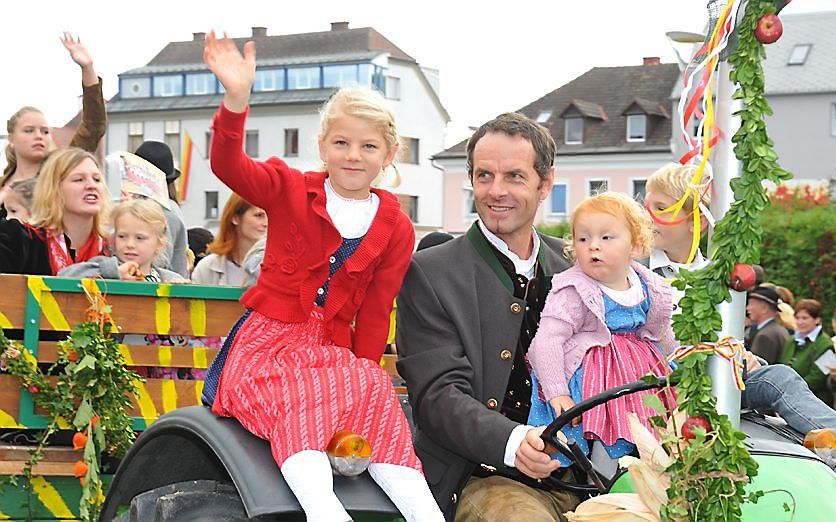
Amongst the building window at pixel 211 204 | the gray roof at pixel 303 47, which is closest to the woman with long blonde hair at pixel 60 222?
the building window at pixel 211 204

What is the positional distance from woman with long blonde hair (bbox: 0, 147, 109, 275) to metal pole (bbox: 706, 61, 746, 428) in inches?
148

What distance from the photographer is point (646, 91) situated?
51781 mm

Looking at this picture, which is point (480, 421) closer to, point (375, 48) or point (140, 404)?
point (140, 404)

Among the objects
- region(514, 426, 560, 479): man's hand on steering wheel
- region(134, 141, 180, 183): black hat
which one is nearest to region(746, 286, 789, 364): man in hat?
region(134, 141, 180, 183): black hat

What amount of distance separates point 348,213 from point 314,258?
197mm

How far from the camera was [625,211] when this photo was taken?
13.1 feet

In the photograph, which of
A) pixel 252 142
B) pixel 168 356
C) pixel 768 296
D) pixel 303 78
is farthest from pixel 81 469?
pixel 303 78

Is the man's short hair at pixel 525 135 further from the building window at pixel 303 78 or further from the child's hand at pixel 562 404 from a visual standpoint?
the building window at pixel 303 78

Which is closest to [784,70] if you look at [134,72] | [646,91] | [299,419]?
[646,91]

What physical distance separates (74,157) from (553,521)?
3232 millimetres

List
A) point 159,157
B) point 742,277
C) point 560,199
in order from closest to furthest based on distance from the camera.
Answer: point 742,277, point 159,157, point 560,199

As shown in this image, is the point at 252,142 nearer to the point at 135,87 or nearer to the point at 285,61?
the point at 285,61

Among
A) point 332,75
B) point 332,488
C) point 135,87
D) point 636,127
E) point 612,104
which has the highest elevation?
point 332,75

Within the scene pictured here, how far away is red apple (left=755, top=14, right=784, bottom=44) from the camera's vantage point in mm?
2566
